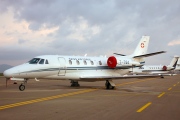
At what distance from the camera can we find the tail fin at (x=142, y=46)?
26.9 meters

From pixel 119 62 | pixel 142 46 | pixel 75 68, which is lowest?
pixel 75 68

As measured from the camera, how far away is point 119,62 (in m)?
24.0

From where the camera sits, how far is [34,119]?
736 cm

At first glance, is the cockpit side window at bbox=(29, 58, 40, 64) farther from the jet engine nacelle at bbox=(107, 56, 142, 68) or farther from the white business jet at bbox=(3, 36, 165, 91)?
the jet engine nacelle at bbox=(107, 56, 142, 68)

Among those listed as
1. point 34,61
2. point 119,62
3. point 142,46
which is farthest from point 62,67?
point 142,46

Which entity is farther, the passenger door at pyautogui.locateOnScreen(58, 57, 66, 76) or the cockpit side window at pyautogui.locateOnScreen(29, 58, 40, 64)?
the passenger door at pyautogui.locateOnScreen(58, 57, 66, 76)

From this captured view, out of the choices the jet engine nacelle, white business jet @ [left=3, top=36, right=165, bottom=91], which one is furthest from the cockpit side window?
the jet engine nacelle

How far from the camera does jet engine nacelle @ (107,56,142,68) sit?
23.4 m

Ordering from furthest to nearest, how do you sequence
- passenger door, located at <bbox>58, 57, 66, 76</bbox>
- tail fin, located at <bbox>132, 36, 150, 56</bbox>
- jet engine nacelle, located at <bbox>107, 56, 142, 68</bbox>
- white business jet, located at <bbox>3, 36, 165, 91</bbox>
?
tail fin, located at <bbox>132, 36, 150, 56</bbox> → jet engine nacelle, located at <bbox>107, 56, 142, 68</bbox> → passenger door, located at <bbox>58, 57, 66, 76</bbox> → white business jet, located at <bbox>3, 36, 165, 91</bbox>

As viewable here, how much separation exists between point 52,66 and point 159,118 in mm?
12992

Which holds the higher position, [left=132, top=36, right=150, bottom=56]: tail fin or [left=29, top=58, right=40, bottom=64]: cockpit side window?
[left=132, top=36, right=150, bottom=56]: tail fin

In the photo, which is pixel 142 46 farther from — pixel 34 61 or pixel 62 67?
pixel 34 61

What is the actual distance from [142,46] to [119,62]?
16.2 ft

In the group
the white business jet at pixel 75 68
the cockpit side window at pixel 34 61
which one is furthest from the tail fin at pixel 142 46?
the cockpit side window at pixel 34 61
